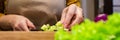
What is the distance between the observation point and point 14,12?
2.90 ft

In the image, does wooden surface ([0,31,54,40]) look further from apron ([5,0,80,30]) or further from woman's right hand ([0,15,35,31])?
apron ([5,0,80,30])

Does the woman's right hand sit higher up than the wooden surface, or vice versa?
the wooden surface

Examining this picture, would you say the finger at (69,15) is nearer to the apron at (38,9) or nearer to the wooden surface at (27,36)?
the wooden surface at (27,36)

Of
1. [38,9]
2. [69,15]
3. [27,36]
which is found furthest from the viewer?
[38,9]

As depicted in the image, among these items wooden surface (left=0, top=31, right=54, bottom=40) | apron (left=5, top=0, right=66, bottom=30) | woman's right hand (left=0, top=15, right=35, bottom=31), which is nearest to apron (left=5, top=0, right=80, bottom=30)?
apron (left=5, top=0, right=66, bottom=30)

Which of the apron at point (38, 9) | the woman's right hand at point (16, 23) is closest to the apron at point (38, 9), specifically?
the apron at point (38, 9)

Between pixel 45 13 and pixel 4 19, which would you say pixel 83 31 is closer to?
pixel 4 19

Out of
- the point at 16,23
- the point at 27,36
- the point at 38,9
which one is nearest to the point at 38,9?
the point at 38,9

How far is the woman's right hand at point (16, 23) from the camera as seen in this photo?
56cm

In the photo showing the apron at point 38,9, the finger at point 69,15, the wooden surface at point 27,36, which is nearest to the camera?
the wooden surface at point 27,36

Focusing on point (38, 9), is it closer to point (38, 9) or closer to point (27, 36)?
point (38, 9)

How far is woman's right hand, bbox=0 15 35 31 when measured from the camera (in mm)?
565

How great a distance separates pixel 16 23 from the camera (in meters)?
0.60

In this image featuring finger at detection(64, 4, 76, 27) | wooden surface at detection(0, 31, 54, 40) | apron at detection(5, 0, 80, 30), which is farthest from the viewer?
apron at detection(5, 0, 80, 30)
